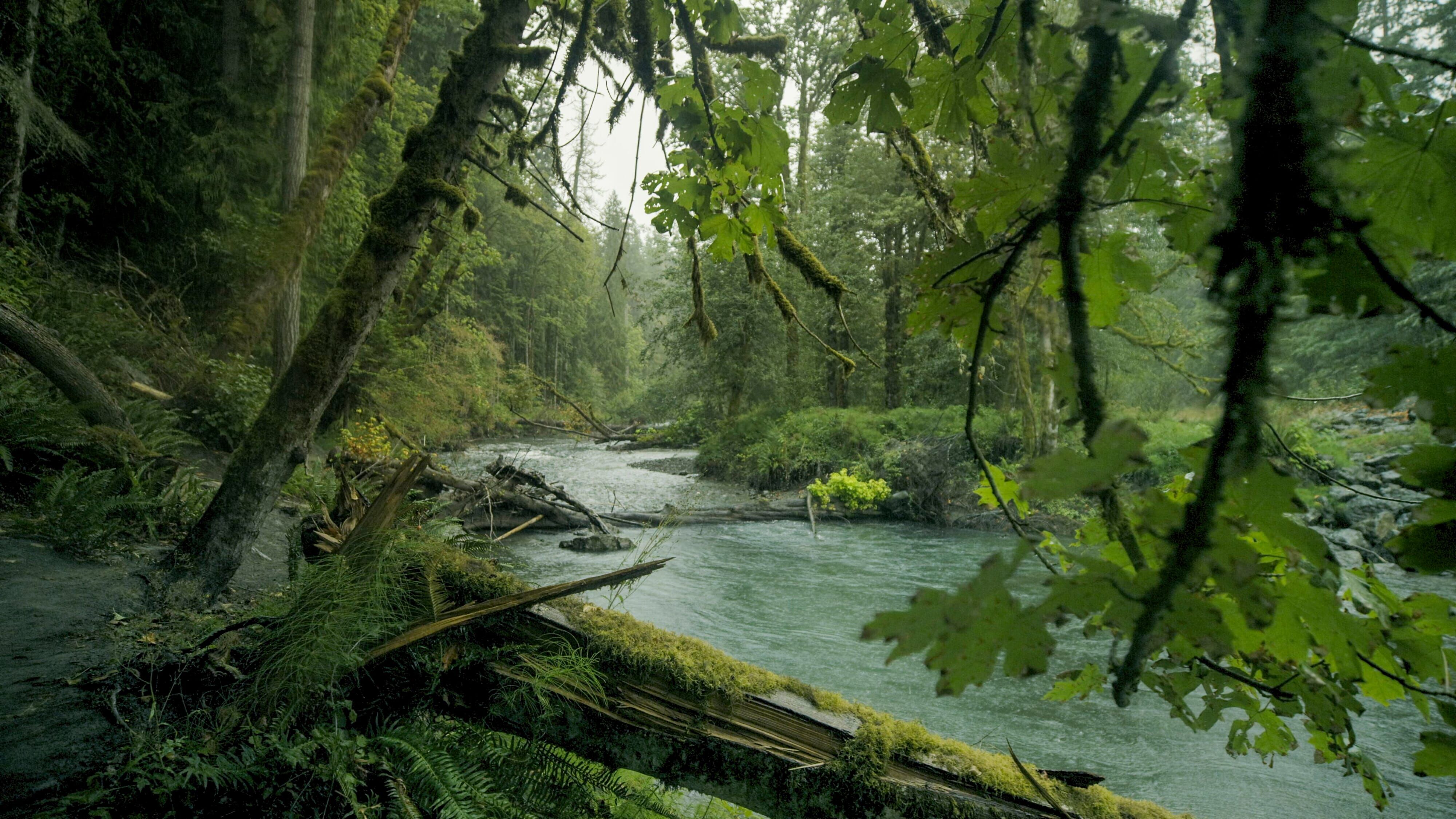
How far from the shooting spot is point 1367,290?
450 mm

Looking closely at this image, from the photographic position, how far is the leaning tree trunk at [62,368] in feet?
14.6

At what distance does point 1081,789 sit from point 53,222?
37.0 ft

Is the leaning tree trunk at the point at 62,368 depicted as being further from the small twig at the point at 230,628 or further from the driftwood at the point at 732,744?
the driftwood at the point at 732,744

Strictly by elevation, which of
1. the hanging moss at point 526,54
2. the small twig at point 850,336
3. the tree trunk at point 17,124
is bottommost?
the small twig at point 850,336

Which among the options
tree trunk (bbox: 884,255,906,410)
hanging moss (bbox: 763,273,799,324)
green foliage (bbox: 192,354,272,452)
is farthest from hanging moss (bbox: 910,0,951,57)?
tree trunk (bbox: 884,255,906,410)

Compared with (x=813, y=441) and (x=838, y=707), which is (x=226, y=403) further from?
(x=813, y=441)

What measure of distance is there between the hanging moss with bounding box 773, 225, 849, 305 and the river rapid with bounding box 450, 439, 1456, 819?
1142 millimetres

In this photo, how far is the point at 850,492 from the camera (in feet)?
36.0

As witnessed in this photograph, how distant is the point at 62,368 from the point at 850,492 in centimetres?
929

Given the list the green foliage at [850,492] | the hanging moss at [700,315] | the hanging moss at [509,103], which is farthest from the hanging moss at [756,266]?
the green foliage at [850,492]

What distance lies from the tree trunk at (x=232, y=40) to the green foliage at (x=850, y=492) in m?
10.4

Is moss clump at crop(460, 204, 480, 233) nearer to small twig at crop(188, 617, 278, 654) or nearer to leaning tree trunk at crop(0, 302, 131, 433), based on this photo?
small twig at crop(188, 617, 278, 654)

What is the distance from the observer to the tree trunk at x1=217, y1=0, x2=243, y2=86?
942cm

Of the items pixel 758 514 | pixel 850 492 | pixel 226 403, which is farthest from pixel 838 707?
pixel 850 492
